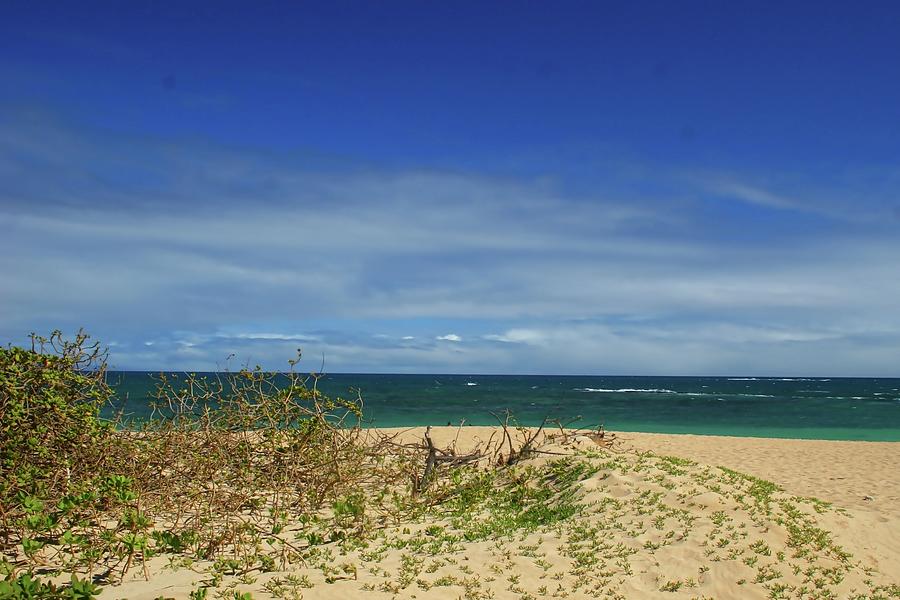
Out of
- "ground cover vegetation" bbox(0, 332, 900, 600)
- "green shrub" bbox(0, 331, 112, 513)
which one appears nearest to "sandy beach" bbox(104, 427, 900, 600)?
"ground cover vegetation" bbox(0, 332, 900, 600)

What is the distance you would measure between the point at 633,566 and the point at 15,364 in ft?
25.6

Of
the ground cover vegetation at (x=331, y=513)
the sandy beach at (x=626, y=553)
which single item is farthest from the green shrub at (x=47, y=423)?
the sandy beach at (x=626, y=553)

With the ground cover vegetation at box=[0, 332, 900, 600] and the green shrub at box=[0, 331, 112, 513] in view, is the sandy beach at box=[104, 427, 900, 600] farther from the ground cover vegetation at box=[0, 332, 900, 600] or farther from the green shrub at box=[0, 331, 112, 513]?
the green shrub at box=[0, 331, 112, 513]

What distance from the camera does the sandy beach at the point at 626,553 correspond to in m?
6.52

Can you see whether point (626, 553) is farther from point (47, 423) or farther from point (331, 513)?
point (47, 423)

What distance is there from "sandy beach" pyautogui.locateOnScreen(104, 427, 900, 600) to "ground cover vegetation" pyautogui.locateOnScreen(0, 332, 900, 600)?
3cm

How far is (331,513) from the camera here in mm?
9562

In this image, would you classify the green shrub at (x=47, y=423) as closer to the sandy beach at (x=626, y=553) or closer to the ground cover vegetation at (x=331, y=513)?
the ground cover vegetation at (x=331, y=513)

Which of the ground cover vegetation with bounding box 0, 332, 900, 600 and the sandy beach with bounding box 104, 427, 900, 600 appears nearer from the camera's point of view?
the sandy beach with bounding box 104, 427, 900, 600

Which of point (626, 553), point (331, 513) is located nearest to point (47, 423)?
point (331, 513)

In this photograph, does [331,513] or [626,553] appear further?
[331,513]

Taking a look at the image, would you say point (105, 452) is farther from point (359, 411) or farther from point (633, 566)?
point (633, 566)

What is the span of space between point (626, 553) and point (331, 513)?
4255 millimetres

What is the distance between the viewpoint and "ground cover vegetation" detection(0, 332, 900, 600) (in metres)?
6.75
